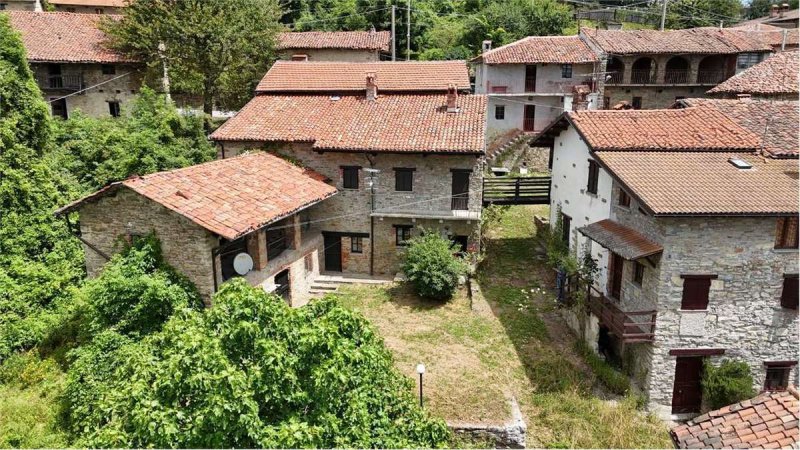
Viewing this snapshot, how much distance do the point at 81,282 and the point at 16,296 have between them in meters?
2.07

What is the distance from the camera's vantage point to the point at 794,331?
16.4 metres

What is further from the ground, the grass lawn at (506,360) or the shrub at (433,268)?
the shrub at (433,268)

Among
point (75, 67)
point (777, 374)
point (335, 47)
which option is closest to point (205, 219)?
point (777, 374)

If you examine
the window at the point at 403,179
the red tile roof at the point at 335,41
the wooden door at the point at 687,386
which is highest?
the red tile roof at the point at 335,41

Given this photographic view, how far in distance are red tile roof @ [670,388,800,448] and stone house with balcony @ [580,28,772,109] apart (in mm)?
31414

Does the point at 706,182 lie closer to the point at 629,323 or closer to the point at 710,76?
the point at 629,323

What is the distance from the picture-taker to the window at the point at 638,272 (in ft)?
56.0

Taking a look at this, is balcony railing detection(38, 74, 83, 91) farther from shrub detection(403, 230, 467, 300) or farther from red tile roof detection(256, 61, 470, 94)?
shrub detection(403, 230, 467, 300)

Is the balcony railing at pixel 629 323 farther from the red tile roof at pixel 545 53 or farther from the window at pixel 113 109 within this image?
the window at pixel 113 109

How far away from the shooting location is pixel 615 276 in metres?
18.7

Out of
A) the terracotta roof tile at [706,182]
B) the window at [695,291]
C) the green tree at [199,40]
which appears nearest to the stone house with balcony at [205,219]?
the terracotta roof tile at [706,182]

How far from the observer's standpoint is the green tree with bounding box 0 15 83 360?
18.3m

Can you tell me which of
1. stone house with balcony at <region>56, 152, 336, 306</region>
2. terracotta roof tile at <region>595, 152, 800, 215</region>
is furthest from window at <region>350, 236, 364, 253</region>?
terracotta roof tile at <region>595, 152, 800, 215</region>

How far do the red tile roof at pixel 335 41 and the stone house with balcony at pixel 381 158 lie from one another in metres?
16.3
